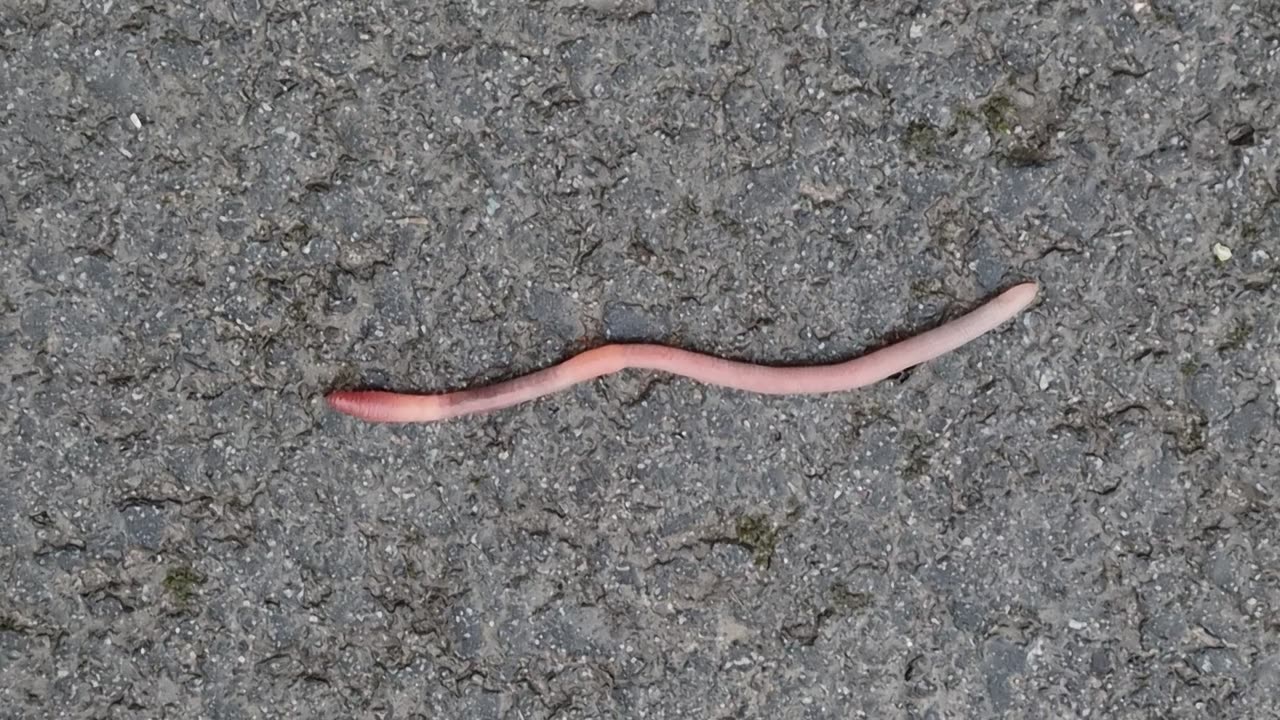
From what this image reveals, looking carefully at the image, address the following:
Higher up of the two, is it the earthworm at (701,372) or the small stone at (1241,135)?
the small stone at (1241,135)

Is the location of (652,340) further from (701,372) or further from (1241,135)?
(1241,135)

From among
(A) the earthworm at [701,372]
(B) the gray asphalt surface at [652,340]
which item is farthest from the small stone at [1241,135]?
(A) the earthworm at [701,372]

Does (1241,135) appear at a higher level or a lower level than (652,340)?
higher

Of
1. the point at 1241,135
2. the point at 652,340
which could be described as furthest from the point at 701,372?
the point at 1241,135

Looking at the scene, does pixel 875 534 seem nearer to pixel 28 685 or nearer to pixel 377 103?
pixel 377 103

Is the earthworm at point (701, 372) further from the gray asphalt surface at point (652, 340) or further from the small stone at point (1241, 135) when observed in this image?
the small stone at point (1241, 135)

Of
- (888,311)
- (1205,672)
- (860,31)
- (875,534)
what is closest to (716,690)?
(875,534)
